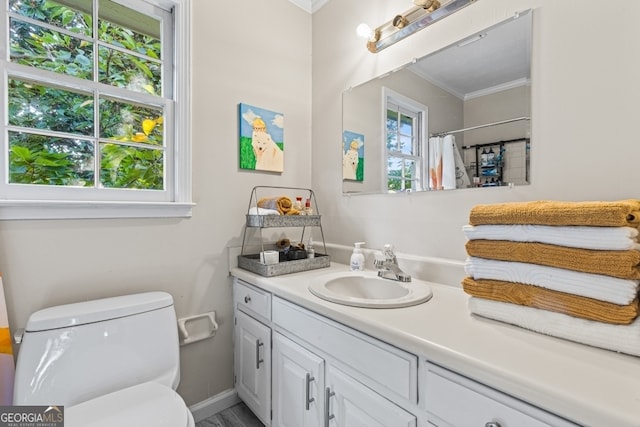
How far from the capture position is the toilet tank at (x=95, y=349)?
103 centimetres

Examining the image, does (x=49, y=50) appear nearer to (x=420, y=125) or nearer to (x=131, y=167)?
(x=131, y=167)

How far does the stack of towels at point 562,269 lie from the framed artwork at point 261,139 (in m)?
1.24

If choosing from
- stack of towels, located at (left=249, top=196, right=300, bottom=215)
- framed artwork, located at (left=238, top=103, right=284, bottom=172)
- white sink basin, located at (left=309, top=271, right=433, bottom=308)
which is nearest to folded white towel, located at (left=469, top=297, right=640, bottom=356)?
white sink basin, located at (left=309, top=271, right=433, bottom=308)

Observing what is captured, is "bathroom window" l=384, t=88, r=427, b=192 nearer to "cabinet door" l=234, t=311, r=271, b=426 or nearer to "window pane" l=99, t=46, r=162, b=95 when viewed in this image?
"cabinet door" l=234, t=311, r=271, b=426

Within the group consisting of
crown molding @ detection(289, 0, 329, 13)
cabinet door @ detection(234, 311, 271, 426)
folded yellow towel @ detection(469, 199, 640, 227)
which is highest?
crown molding @ detection(289, 0, 329, 13)

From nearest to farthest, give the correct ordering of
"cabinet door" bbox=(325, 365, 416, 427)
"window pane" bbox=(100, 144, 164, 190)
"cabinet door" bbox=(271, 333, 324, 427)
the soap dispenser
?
"cabinet door" bbox=(325, 365, 416, 427) → "cabinet door" bbox=(271, 333, 324, 427) → "window pane" bbox=(100, 144, 164, 190) → the soap dispenser

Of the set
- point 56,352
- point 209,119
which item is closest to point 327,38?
point 209,119

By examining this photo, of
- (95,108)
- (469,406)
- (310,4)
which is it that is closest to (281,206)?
(95,108)

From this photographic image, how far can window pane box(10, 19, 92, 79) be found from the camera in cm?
122

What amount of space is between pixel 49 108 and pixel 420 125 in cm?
162

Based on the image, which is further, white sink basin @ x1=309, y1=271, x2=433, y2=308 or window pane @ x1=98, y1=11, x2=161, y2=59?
window pane @ x1=98, y1=11, x2=161, y2=59

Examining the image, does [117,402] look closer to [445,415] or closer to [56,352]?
[56,352]

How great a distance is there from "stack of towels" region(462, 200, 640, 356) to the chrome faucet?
393 mm

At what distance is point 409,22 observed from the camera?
1430 millimetres
